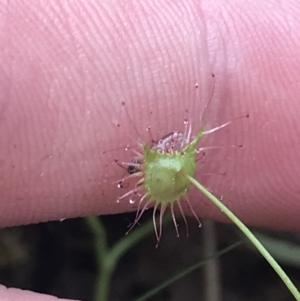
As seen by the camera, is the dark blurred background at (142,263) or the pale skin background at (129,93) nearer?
the pale skin background at (129,93)

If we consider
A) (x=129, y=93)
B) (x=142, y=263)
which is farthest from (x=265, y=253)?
(x=142, y=263)

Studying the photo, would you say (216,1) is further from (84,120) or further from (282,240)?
(282,240)

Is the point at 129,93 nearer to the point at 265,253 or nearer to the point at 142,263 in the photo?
the point at 265,253

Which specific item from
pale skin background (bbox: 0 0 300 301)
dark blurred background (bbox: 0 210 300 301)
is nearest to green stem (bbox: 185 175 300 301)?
pale skin background (bbox: 0 0 300 301)

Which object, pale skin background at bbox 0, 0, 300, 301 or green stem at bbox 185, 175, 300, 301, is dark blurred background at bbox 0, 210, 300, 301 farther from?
green stem at bbox 185, 175, 300, 301

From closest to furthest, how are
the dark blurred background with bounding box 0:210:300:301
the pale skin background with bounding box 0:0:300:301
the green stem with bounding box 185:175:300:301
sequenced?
the green stem with bounding box 185:175:300:301 < the pale skin background with bounding box 0:0:300:301 < the dark blurred background with bounding box 0:210:300:301

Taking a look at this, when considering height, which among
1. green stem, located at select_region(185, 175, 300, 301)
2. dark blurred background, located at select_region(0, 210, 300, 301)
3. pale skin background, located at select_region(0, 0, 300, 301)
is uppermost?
pale skin background, located at select_region(0, 0, 300, 301)

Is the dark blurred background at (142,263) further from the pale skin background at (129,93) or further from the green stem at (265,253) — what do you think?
the green stem at (265,253)

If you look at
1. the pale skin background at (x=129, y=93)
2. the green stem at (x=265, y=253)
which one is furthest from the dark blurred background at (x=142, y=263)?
the green stem at (x=265, y=253)

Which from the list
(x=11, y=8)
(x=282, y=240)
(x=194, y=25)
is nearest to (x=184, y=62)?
(x=194, y=25)
